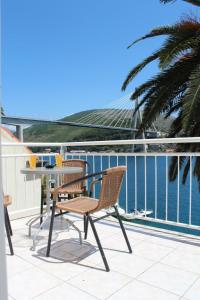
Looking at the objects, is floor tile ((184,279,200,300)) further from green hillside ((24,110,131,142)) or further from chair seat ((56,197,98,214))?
green hillside ((24,110,131,142))

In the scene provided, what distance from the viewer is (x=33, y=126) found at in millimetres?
19453

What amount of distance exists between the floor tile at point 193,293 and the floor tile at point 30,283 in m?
0.91

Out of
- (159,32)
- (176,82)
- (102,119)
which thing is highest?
(159,32)

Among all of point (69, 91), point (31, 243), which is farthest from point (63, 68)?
point (31, 243)

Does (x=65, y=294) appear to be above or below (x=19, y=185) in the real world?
below

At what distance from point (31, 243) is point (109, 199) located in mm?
1056

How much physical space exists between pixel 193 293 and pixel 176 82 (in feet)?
15.4

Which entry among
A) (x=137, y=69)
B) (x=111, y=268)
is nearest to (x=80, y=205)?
(x=111, y=268)

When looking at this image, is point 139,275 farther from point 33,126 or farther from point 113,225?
point 33,126

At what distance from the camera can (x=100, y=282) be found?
204cm

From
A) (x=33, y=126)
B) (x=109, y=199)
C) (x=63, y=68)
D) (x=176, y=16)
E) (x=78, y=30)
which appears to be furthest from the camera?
(x=33, y=126)

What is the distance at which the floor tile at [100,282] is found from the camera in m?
1.92

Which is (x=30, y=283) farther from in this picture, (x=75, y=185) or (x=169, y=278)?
(x=75, y=185)

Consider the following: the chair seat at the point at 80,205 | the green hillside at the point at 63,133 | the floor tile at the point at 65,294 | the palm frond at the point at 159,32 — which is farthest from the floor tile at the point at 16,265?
the green hillside at the point at 63,133
